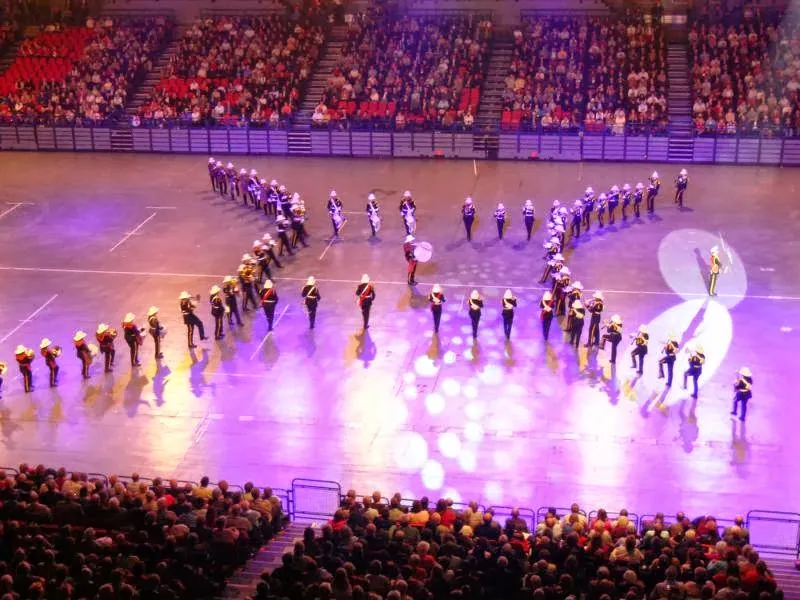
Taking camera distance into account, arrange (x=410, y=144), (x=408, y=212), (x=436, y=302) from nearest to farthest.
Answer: (x=436, y=302)
(x=408, y=212)
(x=410, y=144)

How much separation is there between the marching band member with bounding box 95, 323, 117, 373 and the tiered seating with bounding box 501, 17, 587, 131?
871 inches

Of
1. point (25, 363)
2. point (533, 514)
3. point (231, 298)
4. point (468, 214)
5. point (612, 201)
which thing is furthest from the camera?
point (612, 201)

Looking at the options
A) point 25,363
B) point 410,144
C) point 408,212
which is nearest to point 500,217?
point 408,212

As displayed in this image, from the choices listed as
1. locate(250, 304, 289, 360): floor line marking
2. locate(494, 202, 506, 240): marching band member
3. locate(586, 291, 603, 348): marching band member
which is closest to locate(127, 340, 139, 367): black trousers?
locate(250, 304, 289, 360): floor line marking

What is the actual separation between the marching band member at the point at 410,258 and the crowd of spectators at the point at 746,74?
660 inches

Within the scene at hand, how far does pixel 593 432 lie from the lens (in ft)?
68.1

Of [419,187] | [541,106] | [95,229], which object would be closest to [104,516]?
[95,229]

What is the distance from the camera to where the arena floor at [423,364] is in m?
19.7

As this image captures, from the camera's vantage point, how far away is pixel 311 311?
2541 cm

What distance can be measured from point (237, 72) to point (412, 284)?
20752mm

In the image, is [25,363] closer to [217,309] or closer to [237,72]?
[217,309]

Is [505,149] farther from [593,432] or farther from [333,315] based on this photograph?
[593,432]

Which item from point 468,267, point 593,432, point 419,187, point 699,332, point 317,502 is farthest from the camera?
point 419,187

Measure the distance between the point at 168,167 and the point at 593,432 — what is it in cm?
2517
